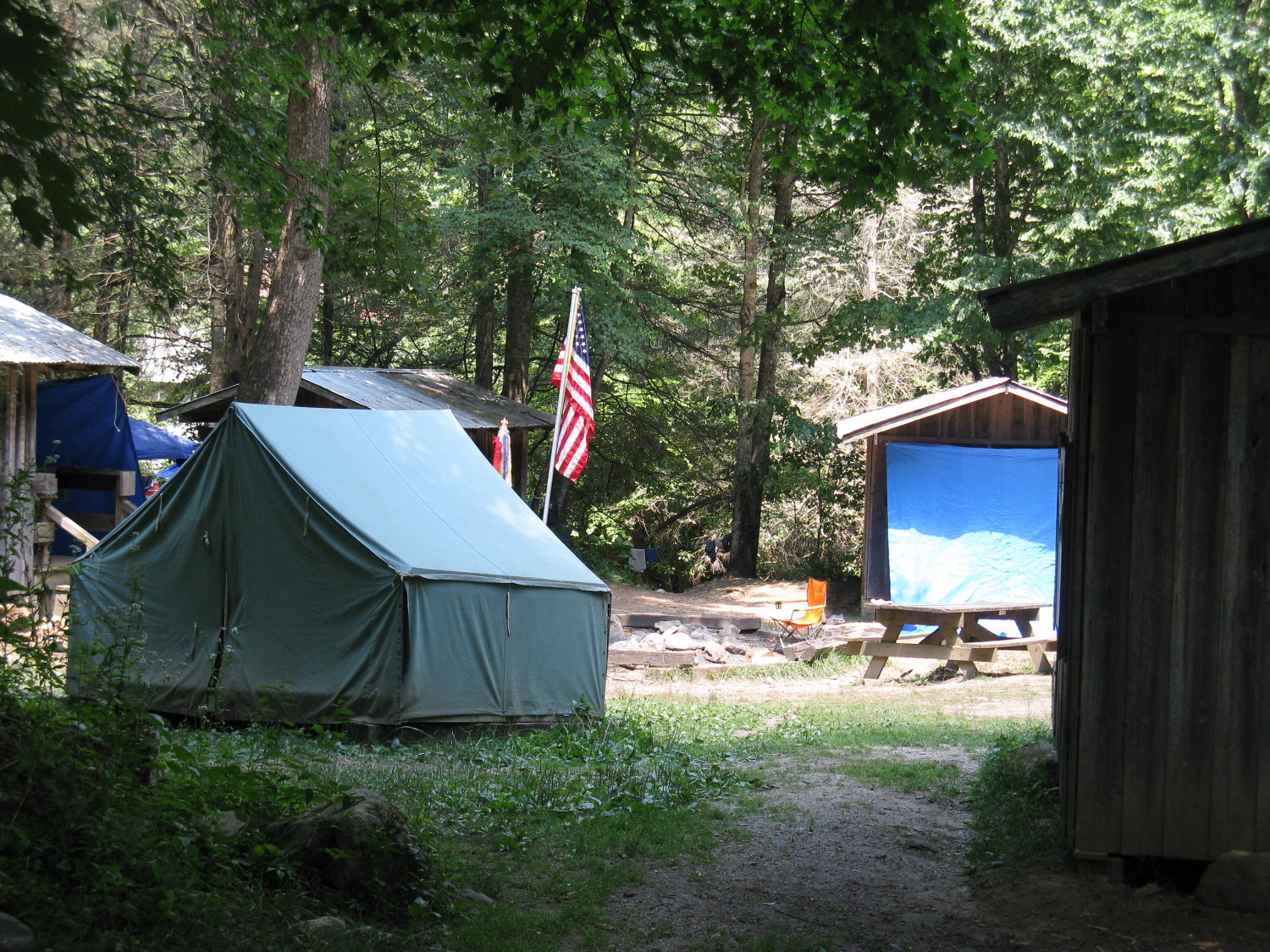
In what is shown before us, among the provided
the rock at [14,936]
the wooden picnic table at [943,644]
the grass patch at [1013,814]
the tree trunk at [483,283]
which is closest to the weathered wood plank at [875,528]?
the wooden picnic table at [943,644]

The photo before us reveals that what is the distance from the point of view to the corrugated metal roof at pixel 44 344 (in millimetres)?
11836

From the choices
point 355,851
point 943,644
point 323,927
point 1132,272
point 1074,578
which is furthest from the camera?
point 943,644

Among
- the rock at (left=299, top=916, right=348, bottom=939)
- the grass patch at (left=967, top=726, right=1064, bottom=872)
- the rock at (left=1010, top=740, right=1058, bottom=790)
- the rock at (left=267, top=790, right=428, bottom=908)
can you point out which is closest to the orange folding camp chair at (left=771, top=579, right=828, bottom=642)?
the grass patch at (left=967, top=726, right=1064, bottom=872)

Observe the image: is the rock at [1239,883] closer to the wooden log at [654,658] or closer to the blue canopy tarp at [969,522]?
the wooden log at [654,658]

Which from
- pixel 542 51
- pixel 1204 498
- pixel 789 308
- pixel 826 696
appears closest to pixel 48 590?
pixel 542 51

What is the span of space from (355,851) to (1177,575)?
12.0 feet

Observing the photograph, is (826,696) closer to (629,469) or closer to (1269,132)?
(1269,132)

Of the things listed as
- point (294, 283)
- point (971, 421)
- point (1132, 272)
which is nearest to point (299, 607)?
point (294, 283)

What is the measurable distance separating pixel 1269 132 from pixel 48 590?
1802 centimetres

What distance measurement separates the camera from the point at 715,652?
14.2 metres

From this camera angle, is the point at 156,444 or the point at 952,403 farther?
the point at 156,444

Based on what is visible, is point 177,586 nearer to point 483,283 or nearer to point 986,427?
point 986,427

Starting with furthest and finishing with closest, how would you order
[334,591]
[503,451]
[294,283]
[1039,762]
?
1. [503,451]
2. [294,283]
3. [334,591]
4. [1039,762]

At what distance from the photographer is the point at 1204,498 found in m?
4.74
